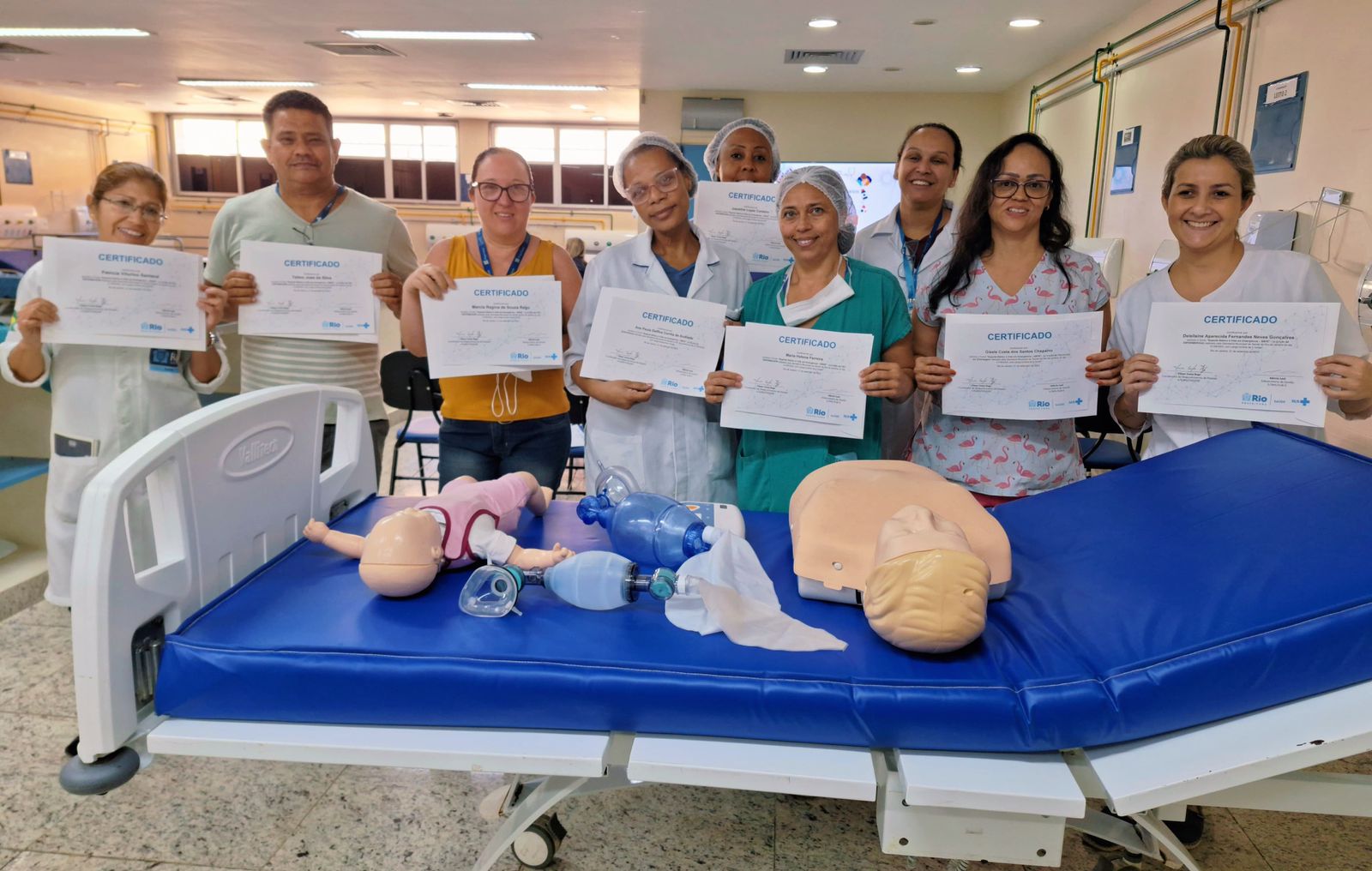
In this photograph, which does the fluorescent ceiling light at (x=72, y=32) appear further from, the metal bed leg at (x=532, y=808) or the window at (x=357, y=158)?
the metal bed leg at (x=532, y=808)

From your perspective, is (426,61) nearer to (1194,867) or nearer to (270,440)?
(270,440)

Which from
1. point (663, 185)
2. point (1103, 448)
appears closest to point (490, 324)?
point (663, 185)

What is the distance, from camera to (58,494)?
230cm

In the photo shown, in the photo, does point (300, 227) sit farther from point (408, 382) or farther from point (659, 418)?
A: point (408, 382)

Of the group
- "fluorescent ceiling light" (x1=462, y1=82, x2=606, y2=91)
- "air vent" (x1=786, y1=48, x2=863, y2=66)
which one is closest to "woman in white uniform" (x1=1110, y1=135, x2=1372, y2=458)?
"air vent" (x1=786, y1=48, x2=863, y2=66)

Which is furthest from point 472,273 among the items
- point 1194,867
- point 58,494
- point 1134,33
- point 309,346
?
point 1134,33

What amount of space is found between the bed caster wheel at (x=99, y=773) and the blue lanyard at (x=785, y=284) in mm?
1583

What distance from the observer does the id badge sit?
2279 millimetres

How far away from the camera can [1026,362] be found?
6.42 feet

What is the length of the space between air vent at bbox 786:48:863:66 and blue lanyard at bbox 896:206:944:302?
5301 mm

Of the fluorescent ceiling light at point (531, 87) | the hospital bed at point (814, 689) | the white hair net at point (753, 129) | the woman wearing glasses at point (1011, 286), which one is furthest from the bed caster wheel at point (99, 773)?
the fluorescent ceiling light at point (531, 87)

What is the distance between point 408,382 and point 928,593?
3.05m

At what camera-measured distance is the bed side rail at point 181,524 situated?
126 centimetres

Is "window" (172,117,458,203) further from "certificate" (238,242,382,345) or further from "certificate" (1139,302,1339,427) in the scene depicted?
"certificate" (1139,302,1339,427)
